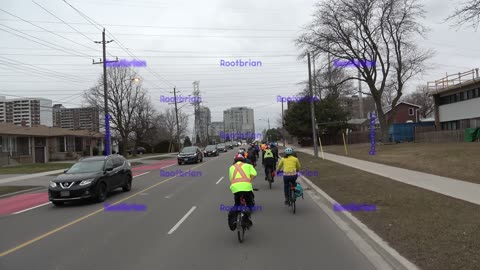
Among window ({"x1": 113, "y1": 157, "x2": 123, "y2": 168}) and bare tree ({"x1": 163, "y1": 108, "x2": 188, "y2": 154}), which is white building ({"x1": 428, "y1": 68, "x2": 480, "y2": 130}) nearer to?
window ({"x1": 113, "y1": 157, "x2": 123, "y2": 168})

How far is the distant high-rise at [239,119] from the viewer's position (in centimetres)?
12750

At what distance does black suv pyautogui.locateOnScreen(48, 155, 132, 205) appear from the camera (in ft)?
45.2

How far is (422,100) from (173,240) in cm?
→ 10325

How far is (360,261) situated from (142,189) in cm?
1270

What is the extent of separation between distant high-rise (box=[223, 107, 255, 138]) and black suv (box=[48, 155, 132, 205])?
109m

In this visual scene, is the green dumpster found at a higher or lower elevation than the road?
higher

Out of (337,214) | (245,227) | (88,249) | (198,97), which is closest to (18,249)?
(88,249)

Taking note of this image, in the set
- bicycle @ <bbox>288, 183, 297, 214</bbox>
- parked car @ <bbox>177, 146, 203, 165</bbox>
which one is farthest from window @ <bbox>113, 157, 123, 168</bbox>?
parked car @ <bbox>177, 146, 203, 165</bbox>

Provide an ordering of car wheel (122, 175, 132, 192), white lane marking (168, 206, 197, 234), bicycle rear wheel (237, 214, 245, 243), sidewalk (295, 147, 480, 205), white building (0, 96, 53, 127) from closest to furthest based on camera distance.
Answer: bicycle rear wheel (237, 214, 245, 243)
white lane marking (168, 206, 197, 234)
sidewalk (295, 147, 480, 205)
car wheel (122, 175, 132, 192)
white building (0, 96, 53, 127)

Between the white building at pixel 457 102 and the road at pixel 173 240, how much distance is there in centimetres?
3559

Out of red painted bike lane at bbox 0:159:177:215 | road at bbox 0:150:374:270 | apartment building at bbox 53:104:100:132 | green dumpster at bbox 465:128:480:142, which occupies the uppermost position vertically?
apartment building at bbox 53:104:100:132

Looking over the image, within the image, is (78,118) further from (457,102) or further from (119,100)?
(457,102)

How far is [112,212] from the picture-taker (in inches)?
479

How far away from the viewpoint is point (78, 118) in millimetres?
75125
